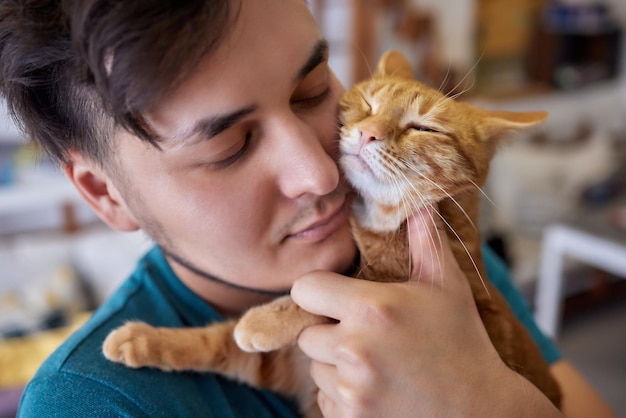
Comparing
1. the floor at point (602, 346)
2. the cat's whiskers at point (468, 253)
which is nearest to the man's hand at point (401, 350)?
the cat's whiskers at point (468, 253)

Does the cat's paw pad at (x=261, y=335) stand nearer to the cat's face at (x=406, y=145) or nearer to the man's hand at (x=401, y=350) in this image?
the man's hand at (x=401, y=350)

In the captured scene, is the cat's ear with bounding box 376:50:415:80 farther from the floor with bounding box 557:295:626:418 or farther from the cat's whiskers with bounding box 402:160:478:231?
the floor with bounding box 557:295:626:418

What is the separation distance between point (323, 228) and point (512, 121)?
0.47m

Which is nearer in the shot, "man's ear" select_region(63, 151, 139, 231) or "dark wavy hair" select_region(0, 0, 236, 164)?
"dark wavy hair" select_region(0, 0, 236, 164)

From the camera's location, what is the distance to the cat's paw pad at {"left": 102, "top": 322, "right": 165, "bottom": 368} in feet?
2.97

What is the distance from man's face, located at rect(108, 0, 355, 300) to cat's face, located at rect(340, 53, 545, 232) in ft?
0.30

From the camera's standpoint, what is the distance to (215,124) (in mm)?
781

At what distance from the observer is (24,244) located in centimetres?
311

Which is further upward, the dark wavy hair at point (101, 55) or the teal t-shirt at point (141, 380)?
the dark wavy hair at point (101, 55)

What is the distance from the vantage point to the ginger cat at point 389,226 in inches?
37.6

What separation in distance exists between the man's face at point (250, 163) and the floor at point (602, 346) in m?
2.59

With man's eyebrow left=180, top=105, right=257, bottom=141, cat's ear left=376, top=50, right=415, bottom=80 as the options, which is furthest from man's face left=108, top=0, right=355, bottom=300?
cat's ear left=376, top=50, right=415, bottom=80

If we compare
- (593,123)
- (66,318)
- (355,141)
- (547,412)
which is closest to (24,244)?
(66,318)

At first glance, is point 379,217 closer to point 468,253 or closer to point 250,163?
point 468,253
